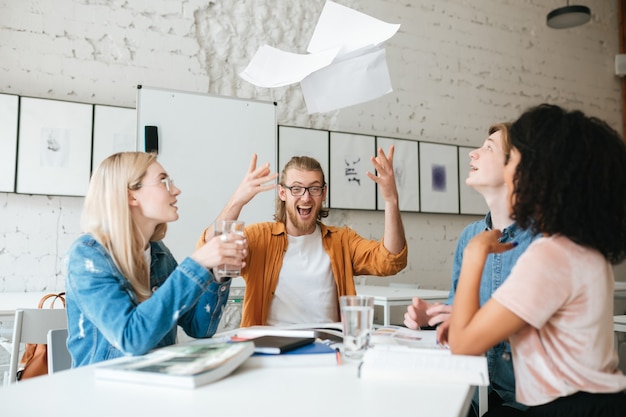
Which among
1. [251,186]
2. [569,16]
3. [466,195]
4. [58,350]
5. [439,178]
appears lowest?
[58,350]

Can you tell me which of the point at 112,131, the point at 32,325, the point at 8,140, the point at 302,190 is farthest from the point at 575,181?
the point at 8,140

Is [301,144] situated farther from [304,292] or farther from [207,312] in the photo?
[207,312]

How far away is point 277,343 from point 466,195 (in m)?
3.76

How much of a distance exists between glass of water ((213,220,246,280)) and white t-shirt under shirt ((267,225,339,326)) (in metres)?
0.69

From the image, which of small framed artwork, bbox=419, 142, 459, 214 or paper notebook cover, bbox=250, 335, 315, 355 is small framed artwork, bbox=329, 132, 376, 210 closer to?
small framed artwork, bbox=419, 142, 459, 214

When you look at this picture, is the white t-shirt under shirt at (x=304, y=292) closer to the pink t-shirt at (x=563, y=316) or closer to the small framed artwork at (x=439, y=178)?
the pink t-shirt at (x=563, y=316)

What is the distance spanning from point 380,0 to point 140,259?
3554mm

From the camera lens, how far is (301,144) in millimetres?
3967

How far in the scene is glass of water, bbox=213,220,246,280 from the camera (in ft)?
4.25

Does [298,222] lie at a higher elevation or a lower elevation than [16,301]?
higher

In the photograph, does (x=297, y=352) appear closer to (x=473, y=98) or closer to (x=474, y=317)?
(x=474, y=317)

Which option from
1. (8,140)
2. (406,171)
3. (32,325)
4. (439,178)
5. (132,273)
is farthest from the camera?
Result: (439,178)

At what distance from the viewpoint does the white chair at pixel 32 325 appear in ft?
6.02

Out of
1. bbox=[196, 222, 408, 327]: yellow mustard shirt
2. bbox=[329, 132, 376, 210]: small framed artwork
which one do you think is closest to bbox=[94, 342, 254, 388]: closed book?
bbox=[196, 222, 408, 327]: yellow mustard shirt
